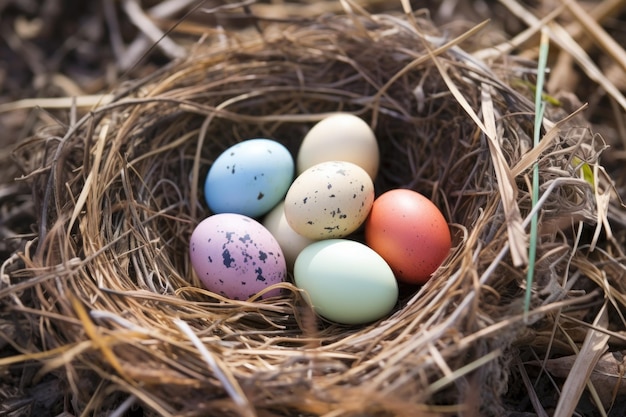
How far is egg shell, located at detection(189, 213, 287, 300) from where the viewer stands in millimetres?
1741

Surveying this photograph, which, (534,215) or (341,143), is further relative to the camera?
(341,143)

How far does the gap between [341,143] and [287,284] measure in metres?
0.54

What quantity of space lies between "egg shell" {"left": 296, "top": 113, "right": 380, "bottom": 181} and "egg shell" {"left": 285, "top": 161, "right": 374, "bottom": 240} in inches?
5.2

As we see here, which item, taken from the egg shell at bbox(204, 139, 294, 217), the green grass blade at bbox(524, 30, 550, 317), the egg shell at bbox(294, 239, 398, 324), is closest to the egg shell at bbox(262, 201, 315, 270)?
the egg shell at bbox(204, 139, 294, 217)

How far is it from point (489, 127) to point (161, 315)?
3.46ft

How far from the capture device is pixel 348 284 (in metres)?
1.65

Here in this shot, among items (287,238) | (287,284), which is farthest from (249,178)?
(287,284)

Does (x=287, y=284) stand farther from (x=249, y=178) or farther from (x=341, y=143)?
(x=341, y=143)

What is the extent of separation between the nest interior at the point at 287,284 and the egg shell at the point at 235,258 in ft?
0.19

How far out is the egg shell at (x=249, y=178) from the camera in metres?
1.92

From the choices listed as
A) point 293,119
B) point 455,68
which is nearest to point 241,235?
point 293,119

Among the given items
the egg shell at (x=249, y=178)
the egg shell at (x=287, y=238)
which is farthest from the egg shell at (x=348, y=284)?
the egg shell at (x=249, y=178)

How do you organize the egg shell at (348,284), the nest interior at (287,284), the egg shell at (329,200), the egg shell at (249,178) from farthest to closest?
1. the egg shell at (249,178)
2. the egg shell at (329,200)
3. the egg shell at (348,284)
4. the nest interior at (287,284)

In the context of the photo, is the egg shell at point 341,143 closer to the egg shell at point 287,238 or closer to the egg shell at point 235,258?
the egg shell at point 287,238
